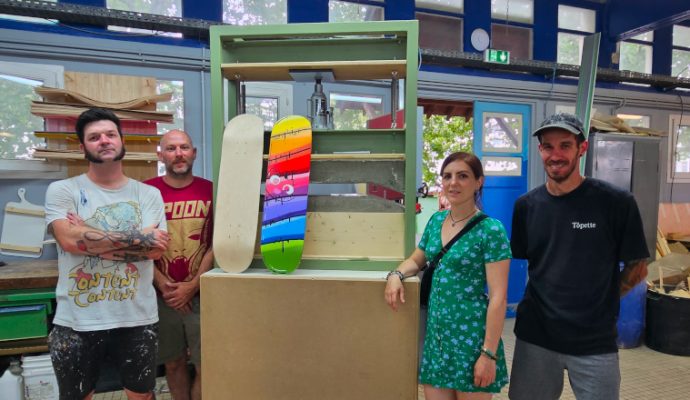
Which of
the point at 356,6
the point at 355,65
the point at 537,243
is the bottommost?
the point at 537,243

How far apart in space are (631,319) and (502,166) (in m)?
1.86

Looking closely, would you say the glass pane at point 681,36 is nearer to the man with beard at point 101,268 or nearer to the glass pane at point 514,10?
the glass pane at point 514,10

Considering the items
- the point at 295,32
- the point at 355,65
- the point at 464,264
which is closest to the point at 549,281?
the point at 464,264

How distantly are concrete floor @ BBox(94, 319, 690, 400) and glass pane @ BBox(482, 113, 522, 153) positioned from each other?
2027 millimetres

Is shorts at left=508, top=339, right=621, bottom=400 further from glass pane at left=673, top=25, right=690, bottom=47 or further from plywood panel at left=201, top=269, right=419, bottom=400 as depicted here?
glass pane at left=673, top=25, right=690, bottom=47

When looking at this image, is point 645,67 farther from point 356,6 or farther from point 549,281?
point 549,281

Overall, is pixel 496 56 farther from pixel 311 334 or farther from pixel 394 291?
pixel 311 334

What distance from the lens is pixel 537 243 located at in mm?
1633

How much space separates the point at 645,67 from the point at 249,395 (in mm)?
5995

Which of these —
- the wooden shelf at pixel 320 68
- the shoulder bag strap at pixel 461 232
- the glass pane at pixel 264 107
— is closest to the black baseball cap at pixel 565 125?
the shoulder bag strap at pixel 461 232

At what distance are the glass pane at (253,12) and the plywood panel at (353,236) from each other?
2.47 meters

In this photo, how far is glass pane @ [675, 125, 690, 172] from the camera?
212 inches

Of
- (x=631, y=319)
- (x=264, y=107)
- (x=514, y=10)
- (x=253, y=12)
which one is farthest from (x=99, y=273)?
(x=514, y=10)

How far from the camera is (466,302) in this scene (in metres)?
1.46
